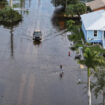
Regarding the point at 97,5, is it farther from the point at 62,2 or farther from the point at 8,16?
the point at 8,16

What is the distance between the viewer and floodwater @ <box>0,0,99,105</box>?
84.4 feet

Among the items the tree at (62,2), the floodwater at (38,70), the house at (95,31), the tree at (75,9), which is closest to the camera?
the floodwater at (38,70)

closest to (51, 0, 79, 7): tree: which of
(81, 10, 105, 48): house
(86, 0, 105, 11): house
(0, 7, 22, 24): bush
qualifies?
(86, 0, 105, 11): house

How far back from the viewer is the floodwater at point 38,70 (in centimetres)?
2572

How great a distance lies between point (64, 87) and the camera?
27.6 metres

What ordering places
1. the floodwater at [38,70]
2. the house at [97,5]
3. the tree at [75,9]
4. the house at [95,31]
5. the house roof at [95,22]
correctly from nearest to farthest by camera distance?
the floodwater at [38,70] < the house at [95,31] < the house roof at [95,22] < the tree at [75,9] < the house at [97,5]

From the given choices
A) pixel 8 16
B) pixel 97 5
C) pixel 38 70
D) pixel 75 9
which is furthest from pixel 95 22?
pixel 8 16

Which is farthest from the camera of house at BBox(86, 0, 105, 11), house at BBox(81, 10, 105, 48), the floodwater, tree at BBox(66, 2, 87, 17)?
house at BBox(86, 0, 105, 11)

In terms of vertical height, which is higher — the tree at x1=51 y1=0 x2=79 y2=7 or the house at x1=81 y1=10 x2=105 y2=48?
the tree at x1=51 y1=0 x2=79 y2=7

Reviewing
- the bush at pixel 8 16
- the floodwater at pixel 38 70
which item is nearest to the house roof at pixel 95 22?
the floodwater at pixel 38 70

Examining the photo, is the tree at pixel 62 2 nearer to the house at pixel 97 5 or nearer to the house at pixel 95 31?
the house at pixel 97 5

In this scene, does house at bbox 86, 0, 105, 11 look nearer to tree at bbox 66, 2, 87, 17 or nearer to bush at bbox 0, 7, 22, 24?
tree at bbox 66, 2, 87, 17

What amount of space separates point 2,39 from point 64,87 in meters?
17.6

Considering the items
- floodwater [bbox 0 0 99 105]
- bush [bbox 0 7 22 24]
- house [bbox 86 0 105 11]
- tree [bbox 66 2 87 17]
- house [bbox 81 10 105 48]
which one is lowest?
floodwater [bbox 0 0 99 105]
